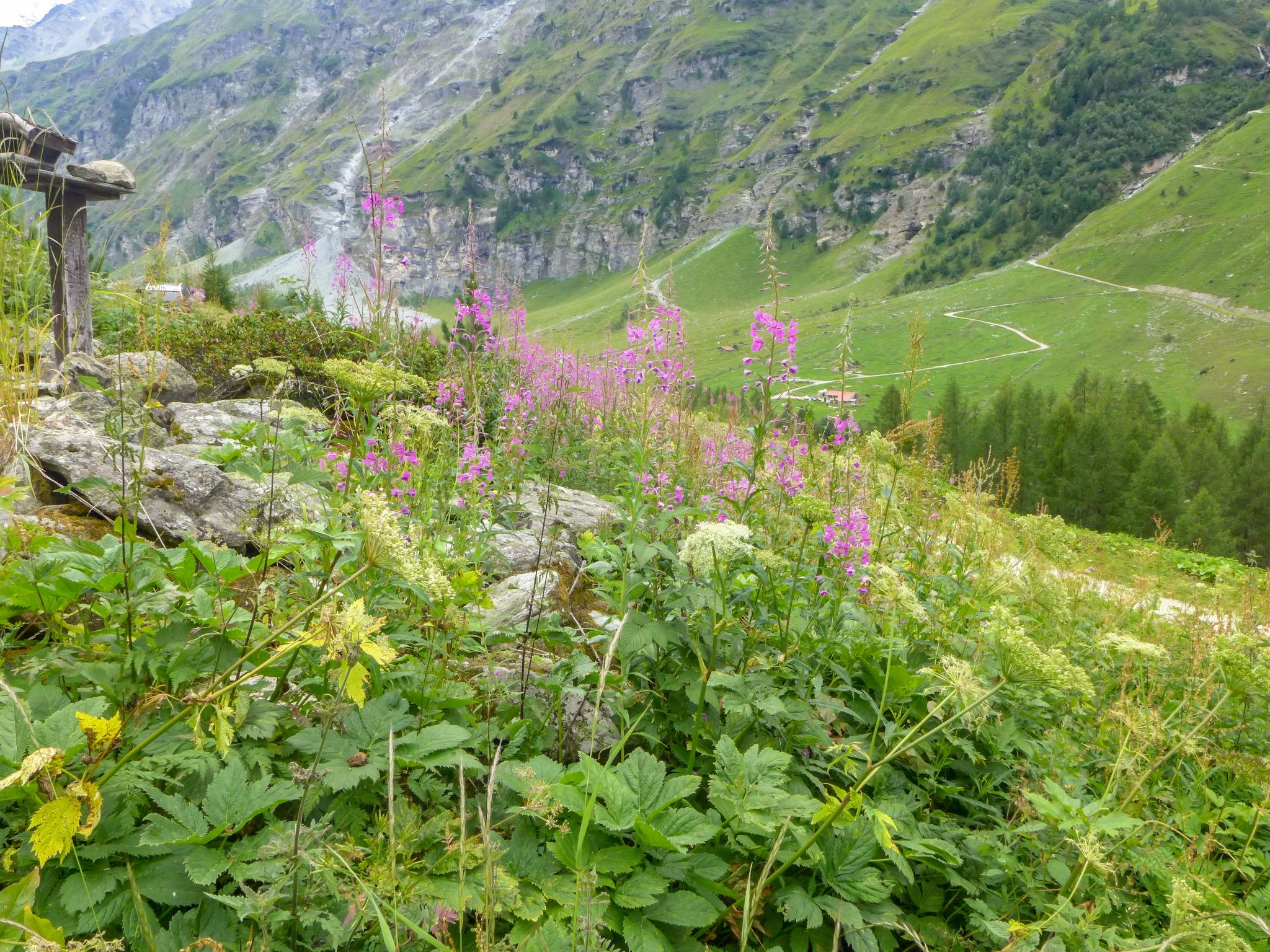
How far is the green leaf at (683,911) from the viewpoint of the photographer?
2.03 m

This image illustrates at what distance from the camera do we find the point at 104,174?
8.91 m

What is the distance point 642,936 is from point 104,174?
1138cm

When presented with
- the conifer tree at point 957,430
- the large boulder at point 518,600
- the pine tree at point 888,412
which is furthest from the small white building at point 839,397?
the conifer tree at point 957,430

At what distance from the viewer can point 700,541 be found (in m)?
2.33

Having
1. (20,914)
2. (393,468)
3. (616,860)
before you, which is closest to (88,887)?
(20,914)

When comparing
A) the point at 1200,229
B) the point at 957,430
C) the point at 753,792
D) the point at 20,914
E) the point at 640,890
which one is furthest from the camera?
the point at 1200,229

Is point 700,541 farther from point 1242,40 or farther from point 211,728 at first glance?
point 1242,40

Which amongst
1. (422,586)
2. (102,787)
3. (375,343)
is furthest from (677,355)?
(102,787)

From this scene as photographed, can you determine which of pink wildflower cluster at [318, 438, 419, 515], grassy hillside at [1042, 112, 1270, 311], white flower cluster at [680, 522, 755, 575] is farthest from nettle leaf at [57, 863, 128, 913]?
grassy hillside at [1042, 112, 1270, 311]

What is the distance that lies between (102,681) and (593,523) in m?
5.04

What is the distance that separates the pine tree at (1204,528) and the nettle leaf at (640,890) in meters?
46.2

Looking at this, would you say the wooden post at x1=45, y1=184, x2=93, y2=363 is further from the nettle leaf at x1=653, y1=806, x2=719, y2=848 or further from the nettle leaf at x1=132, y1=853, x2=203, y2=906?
the nettle leaf at x1=653, y1=806, x2=719, y2=848

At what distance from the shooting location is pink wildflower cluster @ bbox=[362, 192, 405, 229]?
370 centimetres

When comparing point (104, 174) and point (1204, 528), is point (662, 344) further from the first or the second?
point (1204, 528)
